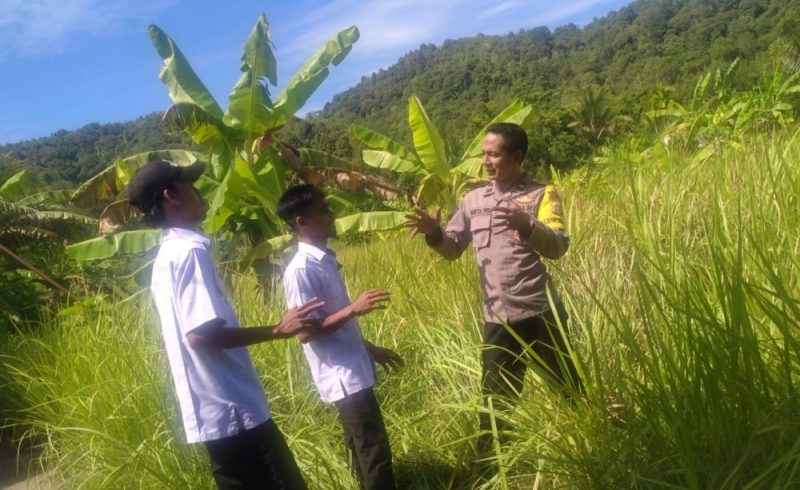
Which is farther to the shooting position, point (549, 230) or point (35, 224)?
point (35, 224)

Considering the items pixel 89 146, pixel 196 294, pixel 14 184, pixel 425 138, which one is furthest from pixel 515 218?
pixel 89 146

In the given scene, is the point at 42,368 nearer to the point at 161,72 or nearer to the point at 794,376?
the point at 161,72

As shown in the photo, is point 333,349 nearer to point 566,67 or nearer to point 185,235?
point 185,235

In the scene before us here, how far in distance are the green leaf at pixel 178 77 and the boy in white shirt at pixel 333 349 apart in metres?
5.47

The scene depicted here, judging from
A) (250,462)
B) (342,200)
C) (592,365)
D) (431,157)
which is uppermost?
(431,157)

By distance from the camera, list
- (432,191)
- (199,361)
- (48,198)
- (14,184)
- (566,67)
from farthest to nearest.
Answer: (566,67) → (48,198) → (14,184) → (432,191) → (199,361)

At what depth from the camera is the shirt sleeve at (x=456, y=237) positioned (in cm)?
308

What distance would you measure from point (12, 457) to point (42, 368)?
765mm

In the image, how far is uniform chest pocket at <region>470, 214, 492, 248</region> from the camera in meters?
2.98

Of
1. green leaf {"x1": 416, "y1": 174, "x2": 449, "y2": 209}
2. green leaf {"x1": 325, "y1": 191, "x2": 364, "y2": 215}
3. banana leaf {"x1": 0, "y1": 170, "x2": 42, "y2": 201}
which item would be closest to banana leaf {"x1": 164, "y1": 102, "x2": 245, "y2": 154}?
green leaf {"x1": 325, "y1": 191, "x2": 364, "y2": 215}

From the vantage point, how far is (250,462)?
225 cm

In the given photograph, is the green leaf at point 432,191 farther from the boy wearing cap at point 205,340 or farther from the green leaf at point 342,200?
the boy wearing cap at point 205,340

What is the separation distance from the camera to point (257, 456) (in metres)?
2.26

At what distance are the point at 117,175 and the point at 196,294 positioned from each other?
7500 mm
